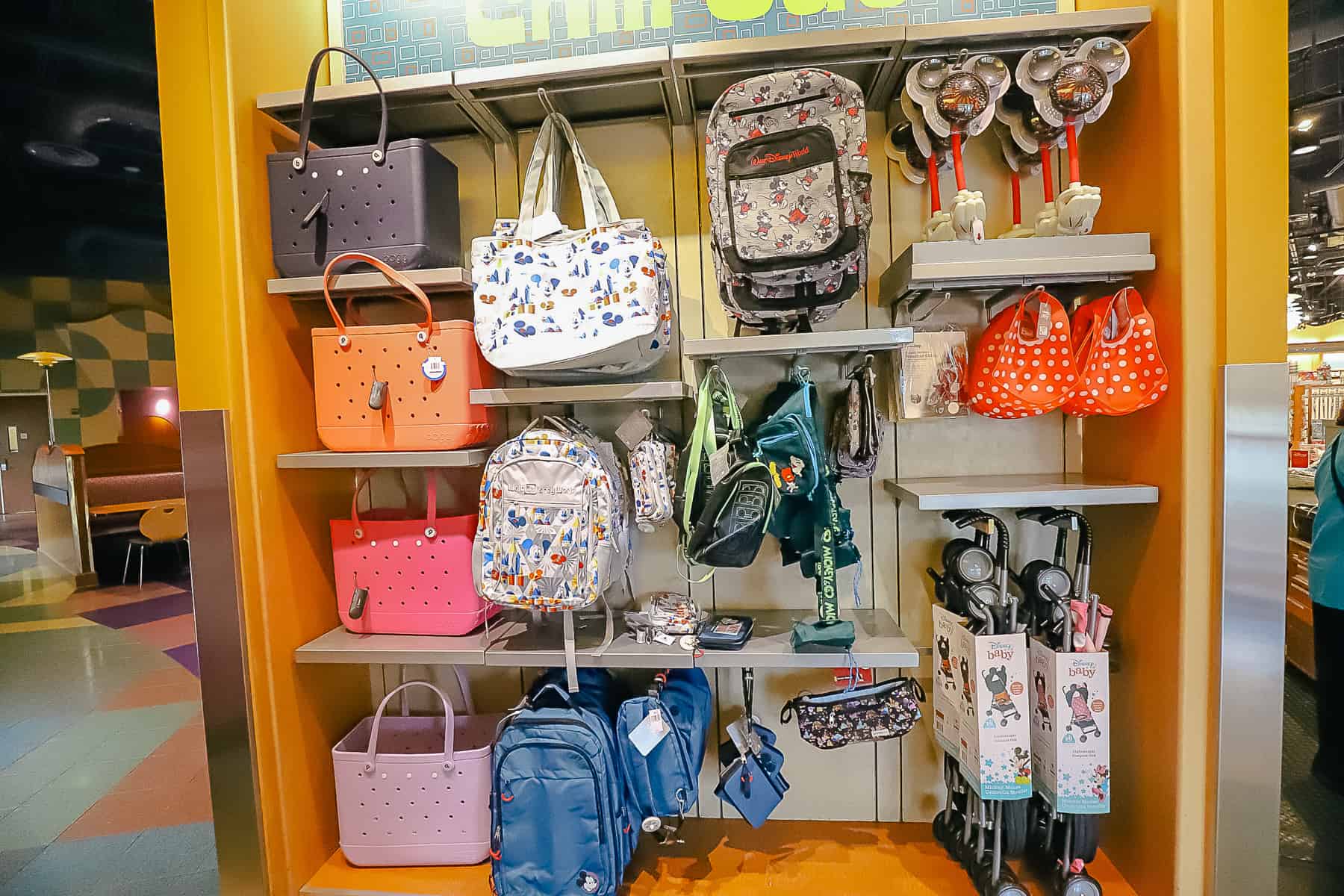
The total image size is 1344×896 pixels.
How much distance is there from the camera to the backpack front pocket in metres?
1.38

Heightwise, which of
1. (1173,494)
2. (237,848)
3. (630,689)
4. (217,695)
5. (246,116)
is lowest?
(237,848)

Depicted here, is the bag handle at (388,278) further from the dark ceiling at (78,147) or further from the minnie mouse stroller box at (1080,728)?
the minnie mouse stroller box at (1080,728)

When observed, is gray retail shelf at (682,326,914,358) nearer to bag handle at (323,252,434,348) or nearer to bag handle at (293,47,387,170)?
bag handle at (323,252,434,348)

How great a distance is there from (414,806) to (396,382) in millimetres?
1182

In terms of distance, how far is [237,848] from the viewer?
159 centimetres

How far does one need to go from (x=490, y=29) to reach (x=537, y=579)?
1.68 meters

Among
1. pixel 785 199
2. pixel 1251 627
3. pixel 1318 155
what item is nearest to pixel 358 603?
pixel 785 199

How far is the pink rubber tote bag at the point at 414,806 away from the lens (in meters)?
1.65

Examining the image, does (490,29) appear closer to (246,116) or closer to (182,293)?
(246,116)

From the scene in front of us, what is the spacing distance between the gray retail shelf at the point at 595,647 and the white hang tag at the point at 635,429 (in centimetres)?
52

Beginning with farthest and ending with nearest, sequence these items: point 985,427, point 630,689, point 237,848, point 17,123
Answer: point 17,123
point 630,689
point 985,427
point 237,848

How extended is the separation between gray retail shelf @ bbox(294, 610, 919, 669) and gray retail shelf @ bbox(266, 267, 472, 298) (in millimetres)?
966

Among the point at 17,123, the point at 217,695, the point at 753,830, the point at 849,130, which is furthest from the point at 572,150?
the point at 17,123

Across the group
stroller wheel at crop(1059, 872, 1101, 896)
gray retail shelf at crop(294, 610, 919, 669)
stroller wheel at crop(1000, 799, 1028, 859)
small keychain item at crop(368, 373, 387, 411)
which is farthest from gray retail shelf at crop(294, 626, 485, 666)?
stroller wheel at crop(1059, 872, 1101, 896)
